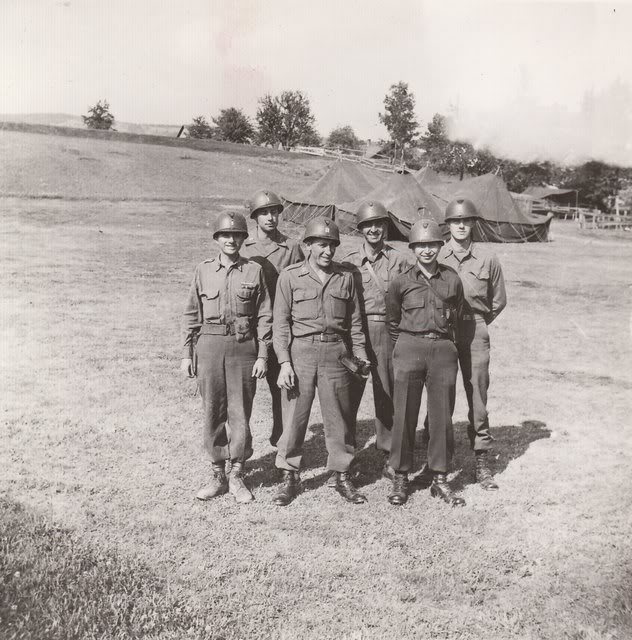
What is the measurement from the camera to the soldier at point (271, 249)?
5.28 m

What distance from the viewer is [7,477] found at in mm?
4855

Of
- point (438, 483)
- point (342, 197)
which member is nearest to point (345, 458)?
point (438, 483)

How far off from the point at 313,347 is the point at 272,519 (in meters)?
1.24

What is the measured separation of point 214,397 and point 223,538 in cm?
106

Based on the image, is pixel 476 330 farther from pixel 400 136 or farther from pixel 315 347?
pixel 400 136

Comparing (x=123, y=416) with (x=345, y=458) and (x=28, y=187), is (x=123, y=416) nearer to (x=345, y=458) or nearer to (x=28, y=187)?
(x=345, y=458)

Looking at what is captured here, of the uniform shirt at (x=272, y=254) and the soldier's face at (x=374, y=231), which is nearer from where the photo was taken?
the soldier's face at (x=374, y=231)

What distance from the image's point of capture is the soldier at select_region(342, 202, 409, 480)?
511cm

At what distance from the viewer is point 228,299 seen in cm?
469

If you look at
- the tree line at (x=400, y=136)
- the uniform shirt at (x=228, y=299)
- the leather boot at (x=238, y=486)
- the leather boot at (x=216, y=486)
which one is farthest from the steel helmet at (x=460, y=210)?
the tree line at (x=400, y=136)

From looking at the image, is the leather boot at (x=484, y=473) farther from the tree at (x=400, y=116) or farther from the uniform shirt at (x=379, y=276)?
the tree at (x=400, y=116)

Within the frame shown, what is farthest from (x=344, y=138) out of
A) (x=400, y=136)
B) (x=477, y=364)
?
(x=477, y=364)

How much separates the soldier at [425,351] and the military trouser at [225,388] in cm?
110

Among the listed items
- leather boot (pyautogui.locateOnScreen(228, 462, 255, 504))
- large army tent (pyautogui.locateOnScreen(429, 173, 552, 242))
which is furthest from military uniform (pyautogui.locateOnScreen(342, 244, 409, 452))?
large army tent (pyautogui.locateOnScreen(429, 173, 552, 242))
